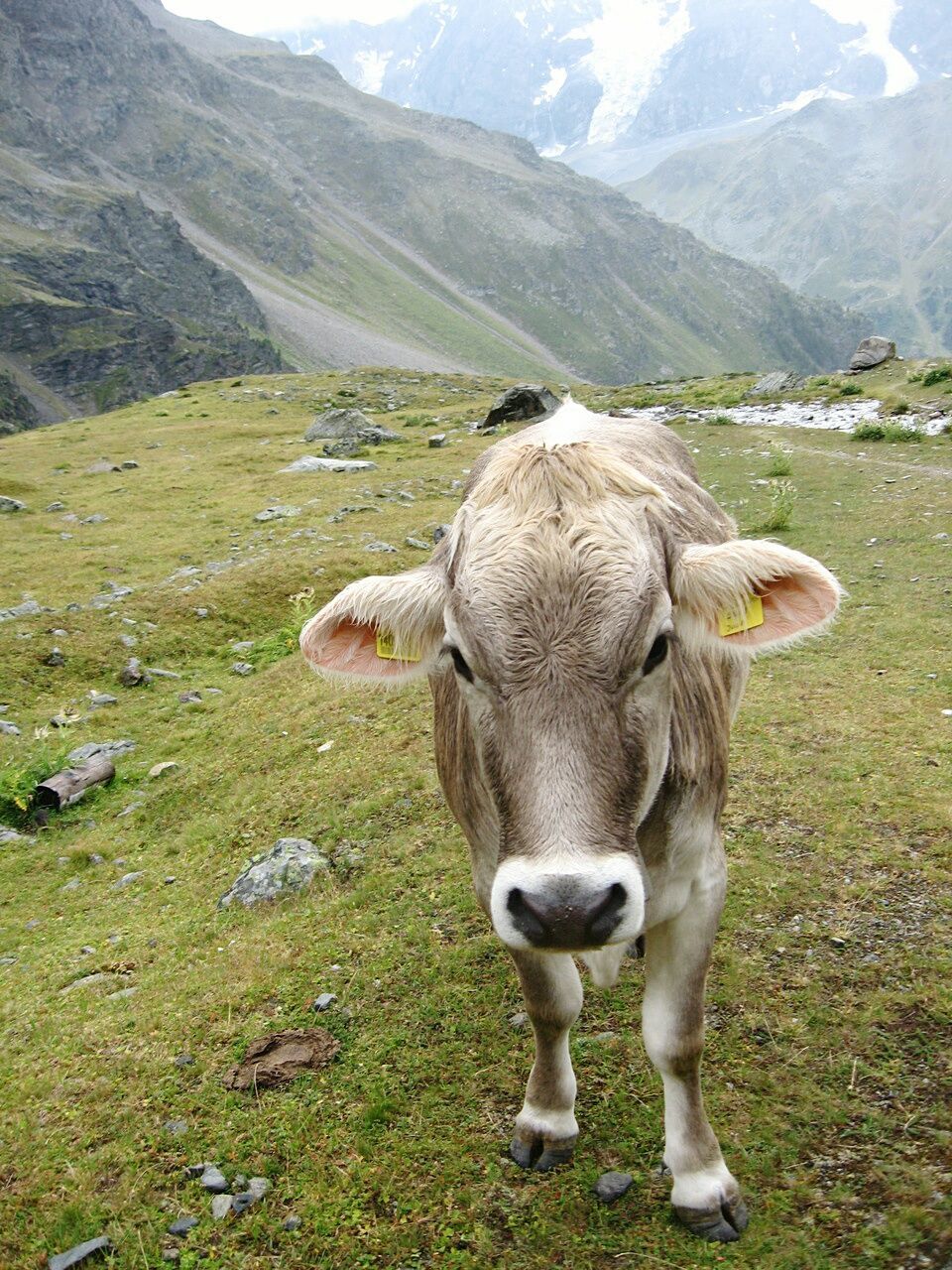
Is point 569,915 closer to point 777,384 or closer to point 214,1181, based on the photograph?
point 214,1181

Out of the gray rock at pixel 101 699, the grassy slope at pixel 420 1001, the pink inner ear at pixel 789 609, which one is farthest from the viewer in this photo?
the gray rock at pixel 101 699

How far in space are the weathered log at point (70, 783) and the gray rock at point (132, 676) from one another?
2.86 meters

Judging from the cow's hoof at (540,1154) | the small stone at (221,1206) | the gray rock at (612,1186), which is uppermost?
the gray rock at (612,1186)

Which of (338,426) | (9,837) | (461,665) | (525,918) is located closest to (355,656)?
(461,665)

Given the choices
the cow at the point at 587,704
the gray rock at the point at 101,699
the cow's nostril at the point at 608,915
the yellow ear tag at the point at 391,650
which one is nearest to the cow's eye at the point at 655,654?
the cow at the point at 587,704

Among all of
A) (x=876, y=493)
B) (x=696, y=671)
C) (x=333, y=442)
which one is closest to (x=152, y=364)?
(x=333, y=442)

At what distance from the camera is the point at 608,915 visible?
114 inches

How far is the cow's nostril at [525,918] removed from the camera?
9.60 ft

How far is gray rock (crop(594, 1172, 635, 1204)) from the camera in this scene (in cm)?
437

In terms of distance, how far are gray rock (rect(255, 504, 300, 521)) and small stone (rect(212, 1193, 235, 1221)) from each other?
18843 mm

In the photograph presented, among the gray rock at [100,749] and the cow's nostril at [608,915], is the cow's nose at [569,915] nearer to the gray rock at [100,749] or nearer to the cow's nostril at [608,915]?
the cow's nostril at [608,915]

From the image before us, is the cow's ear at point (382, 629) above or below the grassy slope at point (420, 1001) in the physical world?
above

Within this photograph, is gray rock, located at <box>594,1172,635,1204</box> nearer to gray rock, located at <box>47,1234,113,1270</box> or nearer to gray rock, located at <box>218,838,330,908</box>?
gray rock, located at <box>47,1234,113,1270</box>

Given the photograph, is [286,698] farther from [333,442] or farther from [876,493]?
[333,442]
